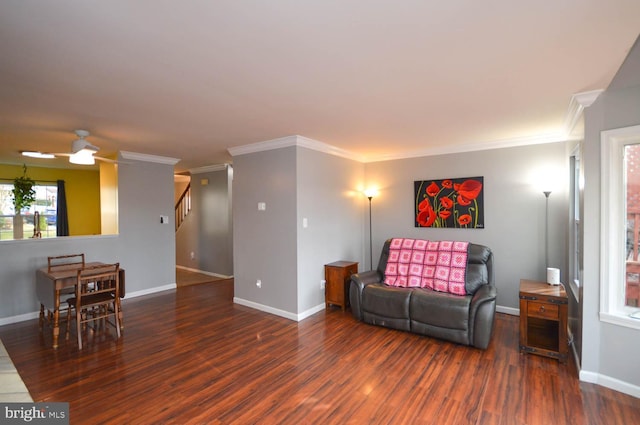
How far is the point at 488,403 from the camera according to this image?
2.28m

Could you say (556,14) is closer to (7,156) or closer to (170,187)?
(170,187)

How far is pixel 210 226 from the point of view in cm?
691

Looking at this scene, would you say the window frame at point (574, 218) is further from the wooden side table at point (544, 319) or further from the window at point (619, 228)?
the window at point (619, 228)

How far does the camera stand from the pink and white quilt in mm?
3768

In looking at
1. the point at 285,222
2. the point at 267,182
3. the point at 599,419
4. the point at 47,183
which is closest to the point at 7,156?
the point at 47,183

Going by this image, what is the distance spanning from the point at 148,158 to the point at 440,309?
16.9 feet

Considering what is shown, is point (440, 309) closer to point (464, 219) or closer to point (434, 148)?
point (464, 219)

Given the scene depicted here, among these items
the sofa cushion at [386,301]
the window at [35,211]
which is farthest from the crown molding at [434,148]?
the window at [35,211]

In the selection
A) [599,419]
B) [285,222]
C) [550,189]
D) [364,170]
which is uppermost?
[364,170]

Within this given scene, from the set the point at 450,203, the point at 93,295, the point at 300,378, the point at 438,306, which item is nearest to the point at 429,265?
the point at 438,306

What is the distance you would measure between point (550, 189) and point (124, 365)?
5.19 meters

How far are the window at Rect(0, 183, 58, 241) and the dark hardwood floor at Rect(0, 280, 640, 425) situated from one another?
11.6 feet

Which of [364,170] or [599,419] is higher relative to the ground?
[364,170]

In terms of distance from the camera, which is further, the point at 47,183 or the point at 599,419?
the point at 47,183
